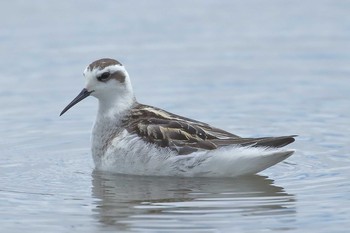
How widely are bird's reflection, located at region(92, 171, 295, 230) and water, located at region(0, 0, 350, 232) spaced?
27 mm

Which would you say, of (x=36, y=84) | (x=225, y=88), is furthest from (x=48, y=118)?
(x=225, y=88)

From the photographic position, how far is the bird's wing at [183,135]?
17.1 metres

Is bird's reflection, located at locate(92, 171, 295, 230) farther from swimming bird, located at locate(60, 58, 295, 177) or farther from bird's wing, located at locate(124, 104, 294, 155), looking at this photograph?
bird's wing, located at locate(124, 104, 294, 155)

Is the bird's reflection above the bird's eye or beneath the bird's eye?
beneath

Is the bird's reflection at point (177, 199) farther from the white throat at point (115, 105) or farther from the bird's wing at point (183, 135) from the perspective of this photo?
the white throat at point (115, 105)

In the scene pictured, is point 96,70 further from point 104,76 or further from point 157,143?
point 157,143

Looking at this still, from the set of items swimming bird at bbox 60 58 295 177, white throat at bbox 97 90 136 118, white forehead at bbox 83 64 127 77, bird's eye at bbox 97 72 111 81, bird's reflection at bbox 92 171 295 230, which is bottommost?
bird's reflection at bbox 92 171 295 230

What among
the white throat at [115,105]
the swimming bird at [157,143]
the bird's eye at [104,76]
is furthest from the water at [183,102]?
the bird's eye at [104,76]

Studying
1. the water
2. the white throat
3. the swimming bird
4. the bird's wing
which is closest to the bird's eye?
the swimming bird

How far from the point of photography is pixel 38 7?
27500 millimetres

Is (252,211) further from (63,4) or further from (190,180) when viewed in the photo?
(63,4)

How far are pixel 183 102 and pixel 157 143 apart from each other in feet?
14.9

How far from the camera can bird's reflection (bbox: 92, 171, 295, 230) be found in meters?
15.2

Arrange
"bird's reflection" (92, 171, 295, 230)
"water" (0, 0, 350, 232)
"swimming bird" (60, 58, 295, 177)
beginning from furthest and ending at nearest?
"swimming bird" (60, 58, 295, 177)
"water" (0, 0, 350, 232)
"bird's reflection" (92, 171, 295, 230)
